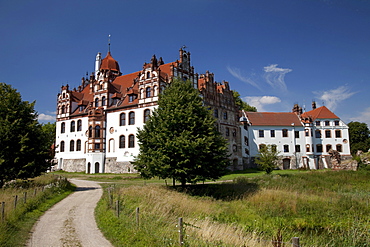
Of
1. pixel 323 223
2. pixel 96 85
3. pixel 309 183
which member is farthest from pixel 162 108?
pixel 96 85

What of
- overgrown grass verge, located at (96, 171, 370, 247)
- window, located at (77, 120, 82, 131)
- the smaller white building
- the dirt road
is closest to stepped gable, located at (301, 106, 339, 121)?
the smaller white building

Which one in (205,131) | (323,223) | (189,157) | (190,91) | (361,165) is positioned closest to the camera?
(323,223)

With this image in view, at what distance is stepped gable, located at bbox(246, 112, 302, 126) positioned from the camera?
2256 inches

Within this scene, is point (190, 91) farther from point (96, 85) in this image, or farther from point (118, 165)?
point (96, 85)

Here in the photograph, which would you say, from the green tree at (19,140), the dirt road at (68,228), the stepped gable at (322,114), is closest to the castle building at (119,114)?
the green tree at (19,140)

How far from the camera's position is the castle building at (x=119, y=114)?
139 feet

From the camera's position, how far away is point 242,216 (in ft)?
56.4

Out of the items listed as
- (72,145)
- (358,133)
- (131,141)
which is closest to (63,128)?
(72,145)

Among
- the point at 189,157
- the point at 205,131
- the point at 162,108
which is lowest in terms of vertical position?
the point at 189,157

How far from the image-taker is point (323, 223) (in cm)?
1555

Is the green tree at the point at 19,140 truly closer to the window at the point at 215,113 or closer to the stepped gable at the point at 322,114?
the window at the point at 215,113

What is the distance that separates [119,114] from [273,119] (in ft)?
105

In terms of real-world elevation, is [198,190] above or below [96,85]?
below

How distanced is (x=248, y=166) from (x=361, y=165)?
18826mm
